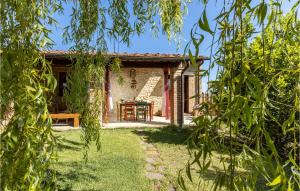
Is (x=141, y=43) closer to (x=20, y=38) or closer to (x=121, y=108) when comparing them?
(x=20, y=38)

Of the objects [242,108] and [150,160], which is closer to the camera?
[242,108]

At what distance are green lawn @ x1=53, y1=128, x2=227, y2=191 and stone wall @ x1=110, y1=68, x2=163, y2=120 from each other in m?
4.98

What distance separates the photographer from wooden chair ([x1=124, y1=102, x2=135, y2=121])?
40.7 feet

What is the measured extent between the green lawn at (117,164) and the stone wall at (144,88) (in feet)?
16.3

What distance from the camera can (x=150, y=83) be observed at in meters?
14.9

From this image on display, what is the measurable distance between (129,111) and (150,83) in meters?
2.72

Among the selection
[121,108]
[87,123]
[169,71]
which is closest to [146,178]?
[87,123]

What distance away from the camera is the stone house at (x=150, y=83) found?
37.8ft

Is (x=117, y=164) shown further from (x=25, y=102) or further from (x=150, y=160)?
(x=25, y=102)

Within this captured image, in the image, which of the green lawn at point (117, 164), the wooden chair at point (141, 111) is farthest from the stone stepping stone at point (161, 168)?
the wooden chair at point (141, 111)

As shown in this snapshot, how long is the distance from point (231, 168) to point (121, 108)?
11699 millimetres

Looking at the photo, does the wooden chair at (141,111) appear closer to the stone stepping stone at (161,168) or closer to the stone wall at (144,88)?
the stone wall at (144,88)

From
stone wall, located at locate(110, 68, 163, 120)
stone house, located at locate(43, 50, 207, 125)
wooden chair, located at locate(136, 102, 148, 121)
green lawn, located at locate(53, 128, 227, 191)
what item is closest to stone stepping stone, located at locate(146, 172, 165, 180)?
green lawn, located at locate(53, 128, 227, 191)

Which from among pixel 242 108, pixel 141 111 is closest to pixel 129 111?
pixel 141 111
